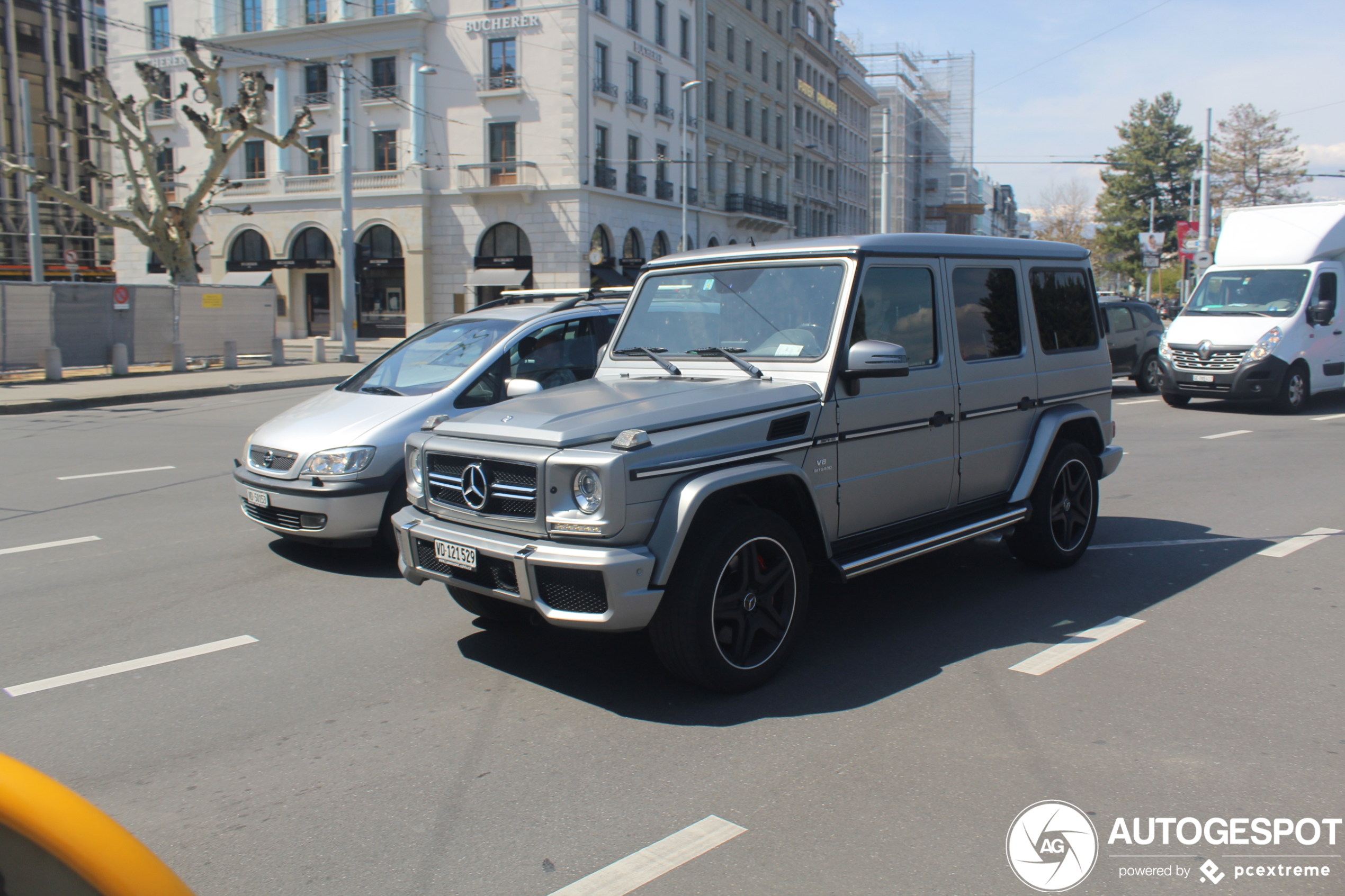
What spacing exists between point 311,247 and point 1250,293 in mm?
38947

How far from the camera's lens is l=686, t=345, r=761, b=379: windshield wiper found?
4.86 m

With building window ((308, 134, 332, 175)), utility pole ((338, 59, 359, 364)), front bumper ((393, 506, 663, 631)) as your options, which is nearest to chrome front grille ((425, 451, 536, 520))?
front bumper ((393, 506, 663, 631))

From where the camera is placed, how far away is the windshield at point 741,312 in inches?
196

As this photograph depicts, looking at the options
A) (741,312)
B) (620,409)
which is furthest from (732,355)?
(620,409)

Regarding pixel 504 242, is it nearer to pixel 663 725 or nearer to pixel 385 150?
pixel 385 150

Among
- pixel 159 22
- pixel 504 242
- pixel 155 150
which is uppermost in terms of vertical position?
pixel 159 22

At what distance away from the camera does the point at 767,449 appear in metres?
4.43

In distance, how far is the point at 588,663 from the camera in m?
4.81

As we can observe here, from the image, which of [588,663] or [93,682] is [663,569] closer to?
[588,663]

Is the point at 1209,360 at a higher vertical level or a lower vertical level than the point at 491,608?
higher

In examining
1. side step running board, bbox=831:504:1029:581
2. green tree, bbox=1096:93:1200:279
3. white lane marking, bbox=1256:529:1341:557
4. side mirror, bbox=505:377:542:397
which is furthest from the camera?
green tree, bbox=1096:93:1200:279

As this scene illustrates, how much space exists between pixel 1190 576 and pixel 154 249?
31.1m

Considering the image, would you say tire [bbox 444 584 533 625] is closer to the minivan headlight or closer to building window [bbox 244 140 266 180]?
the minivan headlight

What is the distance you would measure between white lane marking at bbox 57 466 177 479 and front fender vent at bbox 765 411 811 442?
8.35 meters
